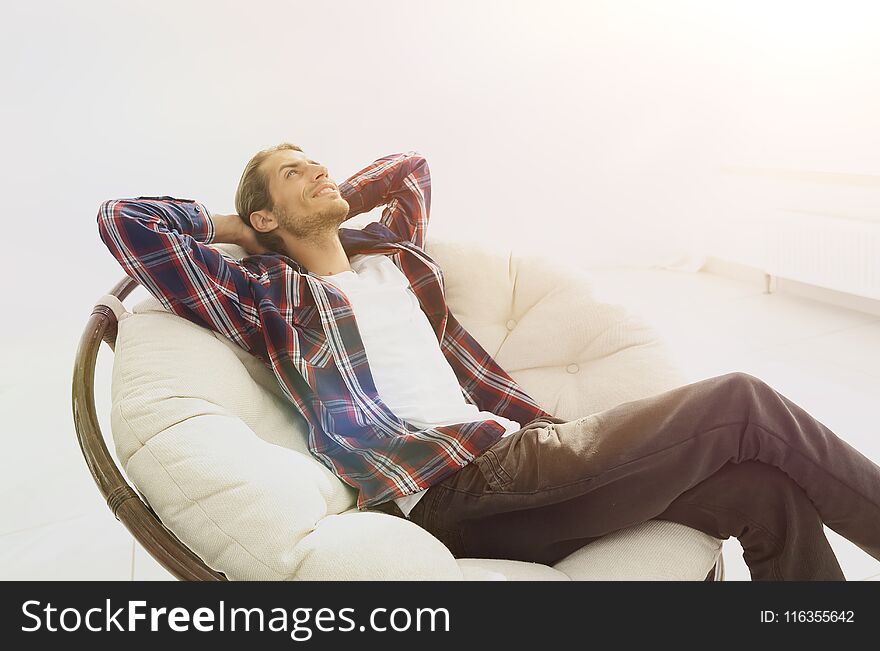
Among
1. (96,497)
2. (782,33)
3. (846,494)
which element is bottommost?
(96,497)

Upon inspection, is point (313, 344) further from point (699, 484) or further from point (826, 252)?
point (826, 252)

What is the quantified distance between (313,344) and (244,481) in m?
0.42

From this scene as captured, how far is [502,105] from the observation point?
4.27 meters

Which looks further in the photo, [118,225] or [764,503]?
[118,225]

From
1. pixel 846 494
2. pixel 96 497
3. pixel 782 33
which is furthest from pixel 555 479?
pixel 782 33

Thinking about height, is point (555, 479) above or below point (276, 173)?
below

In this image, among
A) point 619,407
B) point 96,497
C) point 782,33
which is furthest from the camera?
point 782,33

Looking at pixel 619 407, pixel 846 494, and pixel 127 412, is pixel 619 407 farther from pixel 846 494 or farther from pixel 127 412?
pixel 127 412

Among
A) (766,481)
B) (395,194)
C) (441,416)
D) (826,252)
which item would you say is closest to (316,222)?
(395,194)

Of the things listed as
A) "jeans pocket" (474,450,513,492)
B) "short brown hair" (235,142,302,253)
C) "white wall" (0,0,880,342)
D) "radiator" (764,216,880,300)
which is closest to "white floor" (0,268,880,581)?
"radiator" (764,216,880,300)

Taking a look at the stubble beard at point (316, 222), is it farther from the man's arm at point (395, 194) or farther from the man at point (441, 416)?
the man's arm at point (395, 194)

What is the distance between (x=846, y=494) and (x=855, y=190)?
2746 mm

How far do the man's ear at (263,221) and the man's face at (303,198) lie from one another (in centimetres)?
1

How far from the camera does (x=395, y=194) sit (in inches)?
83.0
